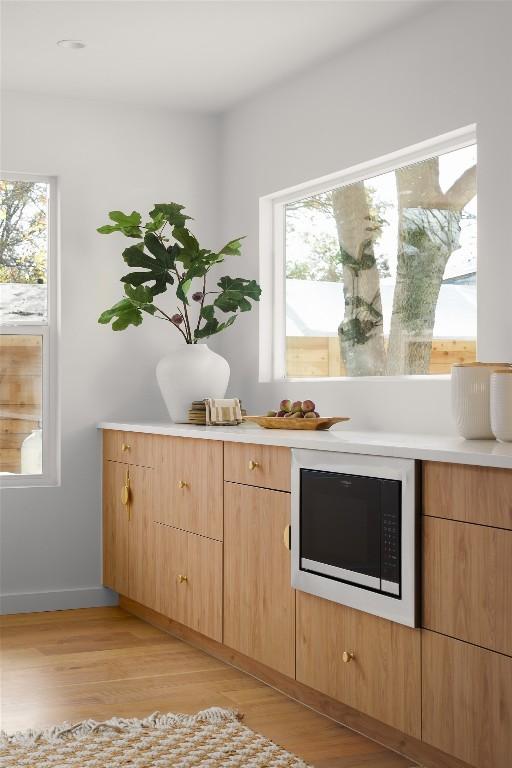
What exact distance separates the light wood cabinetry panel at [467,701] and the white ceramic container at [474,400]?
68cm

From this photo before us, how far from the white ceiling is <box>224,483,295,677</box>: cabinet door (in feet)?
5.65

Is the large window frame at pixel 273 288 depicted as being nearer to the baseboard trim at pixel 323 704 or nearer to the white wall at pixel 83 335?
the white wall at pixel 83 335

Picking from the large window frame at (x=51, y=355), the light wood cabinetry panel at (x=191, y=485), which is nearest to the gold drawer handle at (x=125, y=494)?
the light wood cabinetry panel at (x=191, y=485)

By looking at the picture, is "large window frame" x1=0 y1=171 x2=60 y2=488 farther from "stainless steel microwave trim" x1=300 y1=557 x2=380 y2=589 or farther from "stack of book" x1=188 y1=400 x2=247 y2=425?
"stainless steel microwave trim" x1=300 y1=557 x2=380 y2=589

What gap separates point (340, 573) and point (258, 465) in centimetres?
64

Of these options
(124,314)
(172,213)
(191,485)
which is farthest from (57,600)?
(172,213)

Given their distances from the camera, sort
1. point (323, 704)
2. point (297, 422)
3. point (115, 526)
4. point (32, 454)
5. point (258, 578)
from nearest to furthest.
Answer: point (323, 704) < point (258, 578) < point (297, 422) < point (115, 526) < point (32, 454)

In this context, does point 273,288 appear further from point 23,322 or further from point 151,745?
point 151,745

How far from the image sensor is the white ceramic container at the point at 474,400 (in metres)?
3.07

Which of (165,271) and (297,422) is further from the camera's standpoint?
(165,271)

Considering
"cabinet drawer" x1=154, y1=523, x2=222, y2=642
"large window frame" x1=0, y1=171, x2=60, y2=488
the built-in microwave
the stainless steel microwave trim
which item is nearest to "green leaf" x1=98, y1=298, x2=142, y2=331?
"large window frame" x1=0, y1=171, x2=60, y2=488

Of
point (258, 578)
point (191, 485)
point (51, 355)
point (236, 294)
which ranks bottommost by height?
point (258, 578)

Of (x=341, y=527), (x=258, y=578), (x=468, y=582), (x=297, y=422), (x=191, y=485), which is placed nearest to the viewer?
(x=468, y=582)

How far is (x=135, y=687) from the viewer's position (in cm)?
359
